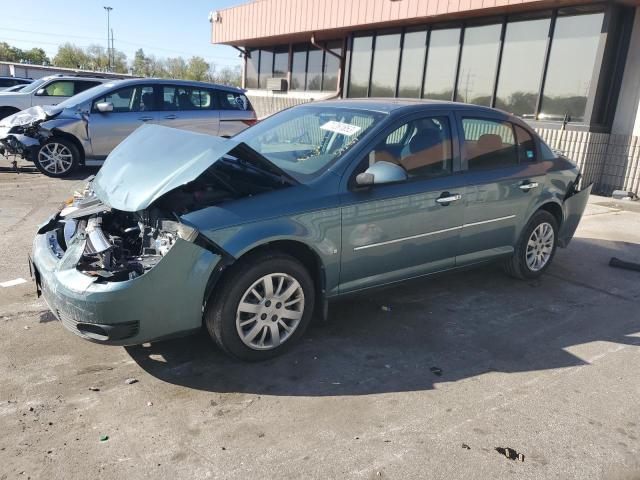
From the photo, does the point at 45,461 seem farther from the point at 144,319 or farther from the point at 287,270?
the point at 287,270

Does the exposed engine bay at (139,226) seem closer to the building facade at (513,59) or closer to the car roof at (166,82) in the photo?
the car roof at (166,82)

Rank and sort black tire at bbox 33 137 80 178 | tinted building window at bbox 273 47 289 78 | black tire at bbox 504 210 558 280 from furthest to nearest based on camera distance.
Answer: tinted building window at bbox 273 47 289 78
black tire at bbox 33 137 80 178
black tire at bbox 504 210 558 280

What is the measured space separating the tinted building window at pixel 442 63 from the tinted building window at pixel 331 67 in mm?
4049

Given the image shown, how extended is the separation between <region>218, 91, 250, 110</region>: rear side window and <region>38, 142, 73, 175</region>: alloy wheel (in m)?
3.05

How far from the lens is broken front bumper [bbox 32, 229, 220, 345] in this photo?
2959mm

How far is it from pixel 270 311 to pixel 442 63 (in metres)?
11.0

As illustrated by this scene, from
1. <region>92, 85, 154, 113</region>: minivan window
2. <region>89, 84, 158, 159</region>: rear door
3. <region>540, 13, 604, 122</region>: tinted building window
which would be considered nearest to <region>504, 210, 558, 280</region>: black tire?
<region>540, 13, 604, 122</region>: tinted building window

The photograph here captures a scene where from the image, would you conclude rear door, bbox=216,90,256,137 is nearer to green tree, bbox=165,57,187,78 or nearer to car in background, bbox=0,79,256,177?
car in background, bbox=0,79,256,177

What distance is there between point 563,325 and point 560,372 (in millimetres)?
866

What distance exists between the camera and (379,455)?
2682 mm

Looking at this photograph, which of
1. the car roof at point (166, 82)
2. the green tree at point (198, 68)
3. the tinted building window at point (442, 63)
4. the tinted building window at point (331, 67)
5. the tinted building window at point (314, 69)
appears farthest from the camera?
the green tree at point (198, 68)

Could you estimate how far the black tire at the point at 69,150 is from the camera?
9297 millimetres

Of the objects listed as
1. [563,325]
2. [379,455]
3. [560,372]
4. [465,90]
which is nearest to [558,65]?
[465,90]

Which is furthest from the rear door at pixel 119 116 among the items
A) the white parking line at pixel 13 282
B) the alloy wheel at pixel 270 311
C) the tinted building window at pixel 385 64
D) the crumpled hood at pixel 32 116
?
the alloy wheel at pixel 270 311
